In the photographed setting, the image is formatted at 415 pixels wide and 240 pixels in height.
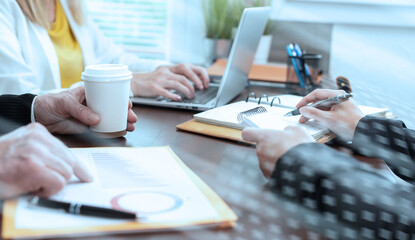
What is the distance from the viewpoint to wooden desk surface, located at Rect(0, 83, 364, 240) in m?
0.44

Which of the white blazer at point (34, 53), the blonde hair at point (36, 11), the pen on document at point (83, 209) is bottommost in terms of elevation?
the pen on document at point (83, 209)

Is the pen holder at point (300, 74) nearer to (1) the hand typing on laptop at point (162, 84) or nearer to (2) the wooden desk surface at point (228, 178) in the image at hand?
(1) the hand typing on laptop at point (162, 84)

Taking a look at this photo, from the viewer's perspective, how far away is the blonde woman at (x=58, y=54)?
1073 millimetres

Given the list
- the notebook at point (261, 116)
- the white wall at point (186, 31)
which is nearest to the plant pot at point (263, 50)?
the white wall at point (186, 31)

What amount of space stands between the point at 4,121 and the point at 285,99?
2.26 ft

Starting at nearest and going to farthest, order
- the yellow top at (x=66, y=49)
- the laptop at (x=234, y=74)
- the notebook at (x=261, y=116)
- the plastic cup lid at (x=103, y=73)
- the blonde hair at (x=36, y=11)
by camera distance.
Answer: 1. the plastic cup lid at (x=103, y=73)
2. the notebook at (x=261, y=116)
3. the laptop at (x=234, y=74)
4. the blonde hair at (x=36, y=11)
5. the yellow top at (x=66, y=49)

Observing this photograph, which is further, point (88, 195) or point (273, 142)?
point (273, 142)

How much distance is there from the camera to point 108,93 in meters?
0.72

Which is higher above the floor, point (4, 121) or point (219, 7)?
point (219, 7)

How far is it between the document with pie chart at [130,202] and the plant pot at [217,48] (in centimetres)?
124

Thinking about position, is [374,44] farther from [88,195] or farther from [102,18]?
[88,195]

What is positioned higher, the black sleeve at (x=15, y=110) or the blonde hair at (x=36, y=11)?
the blonde hair at (x=36, y=11)

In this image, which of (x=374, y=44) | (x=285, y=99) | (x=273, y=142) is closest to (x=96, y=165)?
(x=273, y=142)

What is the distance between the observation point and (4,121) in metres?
0.78
